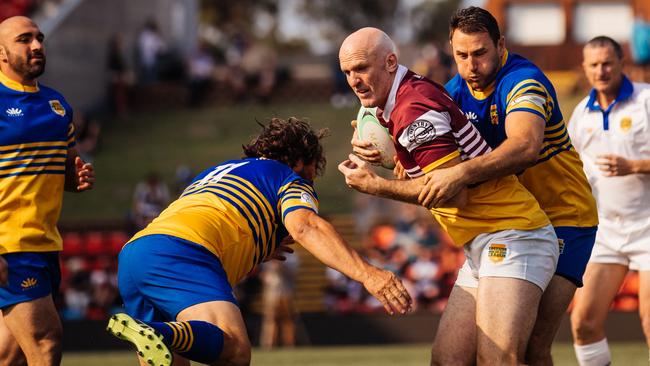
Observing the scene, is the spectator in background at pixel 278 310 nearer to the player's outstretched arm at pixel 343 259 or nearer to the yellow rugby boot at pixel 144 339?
the player's outstretched arm at pixel 343 259

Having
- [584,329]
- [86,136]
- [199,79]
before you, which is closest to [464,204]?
[584,329]

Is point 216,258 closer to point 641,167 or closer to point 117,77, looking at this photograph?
point 641,167

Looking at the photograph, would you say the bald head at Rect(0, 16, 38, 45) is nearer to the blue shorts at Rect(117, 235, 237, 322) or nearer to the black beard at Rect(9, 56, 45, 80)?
the black beard at Rect(9, 56, 45, 80)

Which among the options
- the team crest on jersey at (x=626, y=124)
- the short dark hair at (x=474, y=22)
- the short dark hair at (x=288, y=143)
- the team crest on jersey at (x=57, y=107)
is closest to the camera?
the short dark hair at (x=474, y=22)

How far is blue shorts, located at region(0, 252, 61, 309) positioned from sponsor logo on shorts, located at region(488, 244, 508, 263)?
2.97 metres

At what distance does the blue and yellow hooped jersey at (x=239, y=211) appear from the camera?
623 centimetres

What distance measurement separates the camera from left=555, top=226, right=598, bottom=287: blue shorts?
6879 mm

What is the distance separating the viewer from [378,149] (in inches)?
257

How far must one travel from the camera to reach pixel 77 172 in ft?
25.0

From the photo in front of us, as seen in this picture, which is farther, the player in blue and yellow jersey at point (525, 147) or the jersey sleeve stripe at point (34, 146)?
the jersey sleeve stripe at point (34, 146)

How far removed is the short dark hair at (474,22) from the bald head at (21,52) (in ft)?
9.32

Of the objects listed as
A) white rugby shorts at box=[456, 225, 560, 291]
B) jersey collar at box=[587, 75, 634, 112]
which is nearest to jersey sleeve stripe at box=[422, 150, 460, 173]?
white rugby shorts at box=[456, 225, 560, 291]

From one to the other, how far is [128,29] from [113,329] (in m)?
28.9

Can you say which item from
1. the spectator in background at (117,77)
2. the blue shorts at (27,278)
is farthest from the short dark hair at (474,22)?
the spectator in background at (117,77)
